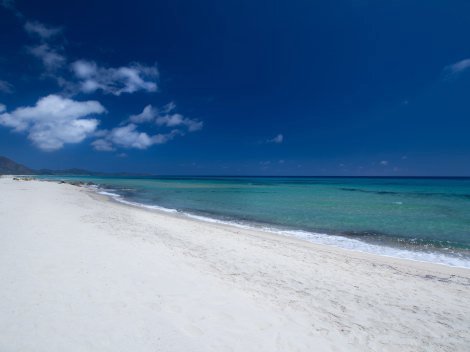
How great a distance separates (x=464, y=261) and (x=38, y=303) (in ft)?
43.9

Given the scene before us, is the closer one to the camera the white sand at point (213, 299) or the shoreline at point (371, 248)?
the white sand at point (213, 299)

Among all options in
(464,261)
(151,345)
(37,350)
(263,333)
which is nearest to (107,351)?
(151,345)

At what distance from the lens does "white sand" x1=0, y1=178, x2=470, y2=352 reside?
3.97 meters

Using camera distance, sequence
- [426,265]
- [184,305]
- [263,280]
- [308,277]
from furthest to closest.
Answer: [426,265]
[308,277]
[263,280]
[184,305]

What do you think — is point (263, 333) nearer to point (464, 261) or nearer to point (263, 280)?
point (263, 280)

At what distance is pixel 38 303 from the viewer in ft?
14.8

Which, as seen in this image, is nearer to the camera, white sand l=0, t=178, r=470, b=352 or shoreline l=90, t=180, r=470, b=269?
white sand l=0, t=178, r=470, b=352

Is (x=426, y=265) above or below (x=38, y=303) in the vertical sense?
below

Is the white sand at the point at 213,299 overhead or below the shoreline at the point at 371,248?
overhead

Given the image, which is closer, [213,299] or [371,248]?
[213,299]

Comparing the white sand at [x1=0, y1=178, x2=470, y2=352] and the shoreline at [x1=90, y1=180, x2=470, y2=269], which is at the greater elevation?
the white sand at [x1=0, y1=178, x2=470, y2=352]

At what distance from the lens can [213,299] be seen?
17.3 ft

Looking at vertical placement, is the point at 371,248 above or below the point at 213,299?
below

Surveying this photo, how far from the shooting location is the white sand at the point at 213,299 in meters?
3.97
